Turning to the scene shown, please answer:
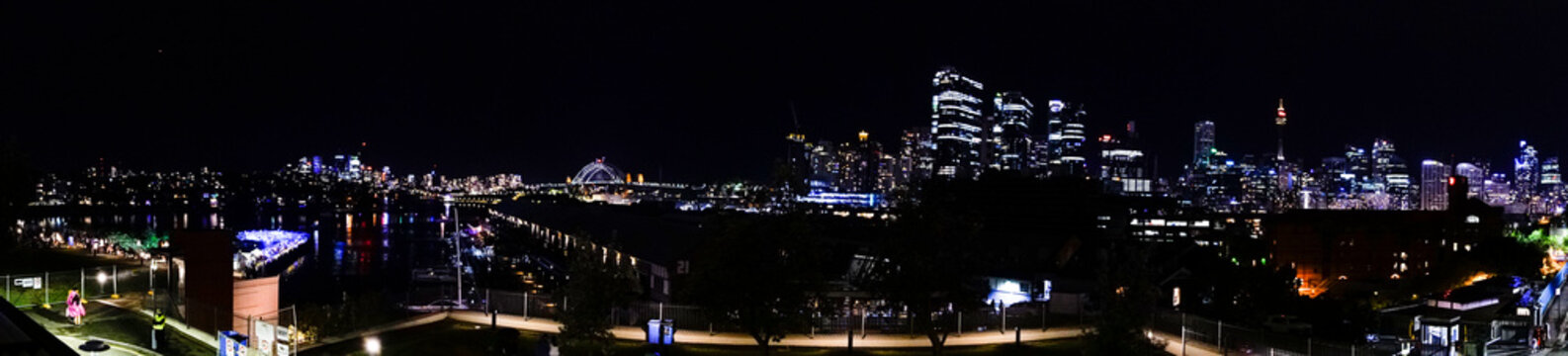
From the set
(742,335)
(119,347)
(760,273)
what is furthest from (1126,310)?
(119,347)

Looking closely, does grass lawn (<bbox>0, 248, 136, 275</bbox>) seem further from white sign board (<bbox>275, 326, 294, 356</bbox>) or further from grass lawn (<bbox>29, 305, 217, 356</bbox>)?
white sign board (<bbox>275, 326, 294, 356</bbox>)

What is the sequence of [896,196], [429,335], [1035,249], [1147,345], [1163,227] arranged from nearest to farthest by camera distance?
1. [1147,345]
2. [896,196]
3. [429,335]
4. [1035,249]
5. [1163,227]

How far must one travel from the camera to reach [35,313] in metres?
21.0

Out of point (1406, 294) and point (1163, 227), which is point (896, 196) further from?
point (1163, 227)

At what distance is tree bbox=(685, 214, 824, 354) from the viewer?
62.7ft

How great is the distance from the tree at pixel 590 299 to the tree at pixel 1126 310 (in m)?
8.86

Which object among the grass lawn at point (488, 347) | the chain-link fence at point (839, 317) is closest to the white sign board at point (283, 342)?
the grass lawn at point (488, 347)

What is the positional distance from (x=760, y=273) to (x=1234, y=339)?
1014 centimetres

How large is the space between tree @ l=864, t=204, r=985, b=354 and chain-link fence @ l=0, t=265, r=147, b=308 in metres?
18.6

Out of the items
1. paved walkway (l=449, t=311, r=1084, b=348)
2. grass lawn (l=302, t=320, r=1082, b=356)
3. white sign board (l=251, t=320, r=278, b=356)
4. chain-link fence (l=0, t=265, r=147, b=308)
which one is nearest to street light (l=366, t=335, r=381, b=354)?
grass lawn (l=302, t=320, r=1082, b=356)

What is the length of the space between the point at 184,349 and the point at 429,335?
15.8 feet

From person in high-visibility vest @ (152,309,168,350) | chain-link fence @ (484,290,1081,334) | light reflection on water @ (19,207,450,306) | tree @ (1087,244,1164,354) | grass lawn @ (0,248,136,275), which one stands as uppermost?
tree @ (1087,244,1164,354)

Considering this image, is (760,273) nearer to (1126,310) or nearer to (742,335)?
(742,335)

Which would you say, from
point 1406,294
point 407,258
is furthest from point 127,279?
point 407,258
